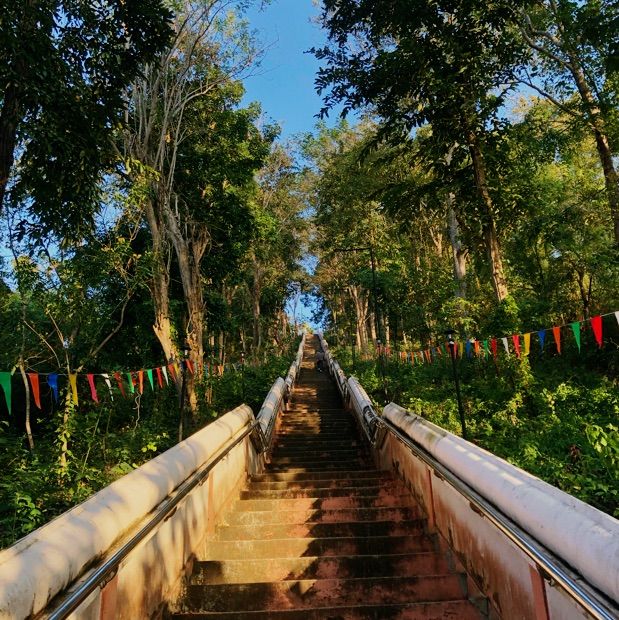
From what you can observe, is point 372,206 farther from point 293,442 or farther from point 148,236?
point 293,442

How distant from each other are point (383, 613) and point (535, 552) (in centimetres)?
117

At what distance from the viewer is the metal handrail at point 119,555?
1749 millimetres

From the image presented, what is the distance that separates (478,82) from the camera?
9758 mm

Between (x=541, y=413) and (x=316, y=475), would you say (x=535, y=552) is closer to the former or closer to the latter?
(x=316, y=475)

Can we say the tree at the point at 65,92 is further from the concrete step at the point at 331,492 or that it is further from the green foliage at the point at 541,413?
the green foliage at the point at 541,413

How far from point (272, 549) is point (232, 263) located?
14.2m

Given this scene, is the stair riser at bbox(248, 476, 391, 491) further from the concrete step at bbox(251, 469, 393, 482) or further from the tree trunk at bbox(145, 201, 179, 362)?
the tree trunk at bbox(145, 201, 179, 362)

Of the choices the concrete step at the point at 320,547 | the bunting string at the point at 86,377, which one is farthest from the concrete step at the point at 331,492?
the bunting string at the point at 86,377

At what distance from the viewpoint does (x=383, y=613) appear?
2.77m

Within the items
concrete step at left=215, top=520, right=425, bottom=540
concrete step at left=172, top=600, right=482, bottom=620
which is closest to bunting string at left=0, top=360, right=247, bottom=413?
concrete step at left=215, top=520, right=425, bottom=540

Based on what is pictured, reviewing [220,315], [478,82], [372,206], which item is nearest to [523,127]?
[478,82]

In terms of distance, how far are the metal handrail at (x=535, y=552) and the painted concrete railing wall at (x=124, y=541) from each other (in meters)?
1.93

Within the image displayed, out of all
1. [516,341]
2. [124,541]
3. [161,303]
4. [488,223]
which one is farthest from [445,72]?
[124,541]

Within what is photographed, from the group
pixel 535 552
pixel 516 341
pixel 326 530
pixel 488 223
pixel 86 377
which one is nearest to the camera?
pixel 535 552
